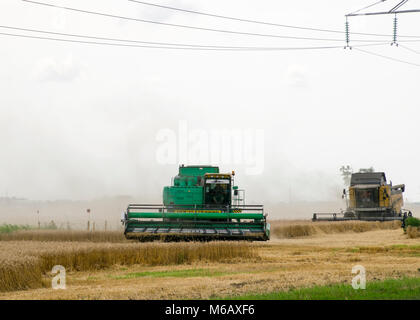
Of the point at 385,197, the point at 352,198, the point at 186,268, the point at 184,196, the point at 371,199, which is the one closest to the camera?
the point at 186,268

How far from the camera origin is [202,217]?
2406 centimetres

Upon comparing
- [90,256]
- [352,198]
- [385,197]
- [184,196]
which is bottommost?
[90,256]

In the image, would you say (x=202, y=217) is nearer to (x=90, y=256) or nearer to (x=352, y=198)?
(x=90, y=256)

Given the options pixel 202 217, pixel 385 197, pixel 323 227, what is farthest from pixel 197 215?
pixel 385 197

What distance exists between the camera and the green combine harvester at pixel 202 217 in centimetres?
2289

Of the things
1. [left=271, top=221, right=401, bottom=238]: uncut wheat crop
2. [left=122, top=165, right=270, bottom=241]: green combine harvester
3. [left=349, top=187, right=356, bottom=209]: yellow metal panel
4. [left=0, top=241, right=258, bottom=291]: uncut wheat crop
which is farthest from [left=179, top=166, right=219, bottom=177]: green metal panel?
[left=349, top=187, right=356, bottom=209]: yellow metal panel

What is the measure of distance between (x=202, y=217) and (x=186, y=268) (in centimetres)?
646

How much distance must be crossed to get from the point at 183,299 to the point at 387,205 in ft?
114

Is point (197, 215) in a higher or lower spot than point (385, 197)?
lower

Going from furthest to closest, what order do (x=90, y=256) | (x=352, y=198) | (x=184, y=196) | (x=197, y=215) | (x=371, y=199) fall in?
(x=352, y=198), (x=371, y=199), (x=184, y=196), (x=197, y=215), (x=90, y=256)

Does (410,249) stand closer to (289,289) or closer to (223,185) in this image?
(223,185)

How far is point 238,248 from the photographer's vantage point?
20484 mm

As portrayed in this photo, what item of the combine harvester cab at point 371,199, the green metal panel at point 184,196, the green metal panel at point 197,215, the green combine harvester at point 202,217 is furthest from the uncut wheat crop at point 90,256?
the combine harvester cab at point 371,199
